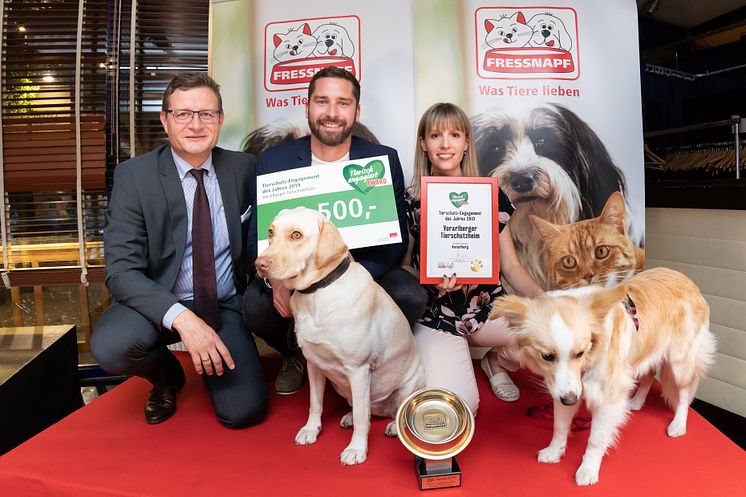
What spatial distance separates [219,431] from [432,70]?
2025mm

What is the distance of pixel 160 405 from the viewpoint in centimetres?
193

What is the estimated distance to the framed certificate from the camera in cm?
173

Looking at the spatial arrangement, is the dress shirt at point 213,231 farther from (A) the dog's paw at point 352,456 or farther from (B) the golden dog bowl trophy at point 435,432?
(B) the golden dog bowl trophy at point 435,432

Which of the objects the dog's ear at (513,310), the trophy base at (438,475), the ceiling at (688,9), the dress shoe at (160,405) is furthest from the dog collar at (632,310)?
the ceiling at (688,9)

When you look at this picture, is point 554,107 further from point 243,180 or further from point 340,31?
point 243,180

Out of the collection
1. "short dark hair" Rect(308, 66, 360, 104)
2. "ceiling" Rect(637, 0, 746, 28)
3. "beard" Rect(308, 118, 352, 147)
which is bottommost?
"beard" Rect(308, 118, 352, 147)

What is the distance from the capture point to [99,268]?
2871 mm

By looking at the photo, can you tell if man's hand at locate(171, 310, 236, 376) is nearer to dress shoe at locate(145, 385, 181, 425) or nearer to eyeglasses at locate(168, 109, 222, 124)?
dress shoe at locate(145, 385, 181, 425)

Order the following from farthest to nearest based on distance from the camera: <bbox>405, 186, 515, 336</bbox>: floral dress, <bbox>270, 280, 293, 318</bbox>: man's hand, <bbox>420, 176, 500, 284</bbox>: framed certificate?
1. <bbox>405, 186, 515, 336</bbox>: floral dress
2. <bbox>420, 176, 500, 284</bbox>: framed certificate
3. <bbox>270, 280, 293, 318</bbox>: man's hand

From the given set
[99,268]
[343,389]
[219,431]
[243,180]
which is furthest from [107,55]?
[343,389]

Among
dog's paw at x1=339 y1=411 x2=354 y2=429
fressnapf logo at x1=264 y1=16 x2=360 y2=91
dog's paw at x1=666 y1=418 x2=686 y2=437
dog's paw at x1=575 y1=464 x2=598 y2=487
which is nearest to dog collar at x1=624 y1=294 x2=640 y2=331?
dog's paw at x1=575 y1=464 x2=598 y2=487

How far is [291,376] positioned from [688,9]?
5.17 m

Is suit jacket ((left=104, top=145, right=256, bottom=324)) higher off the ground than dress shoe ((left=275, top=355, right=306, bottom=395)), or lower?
higher

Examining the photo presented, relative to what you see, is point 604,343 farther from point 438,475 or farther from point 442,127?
point 442,127
